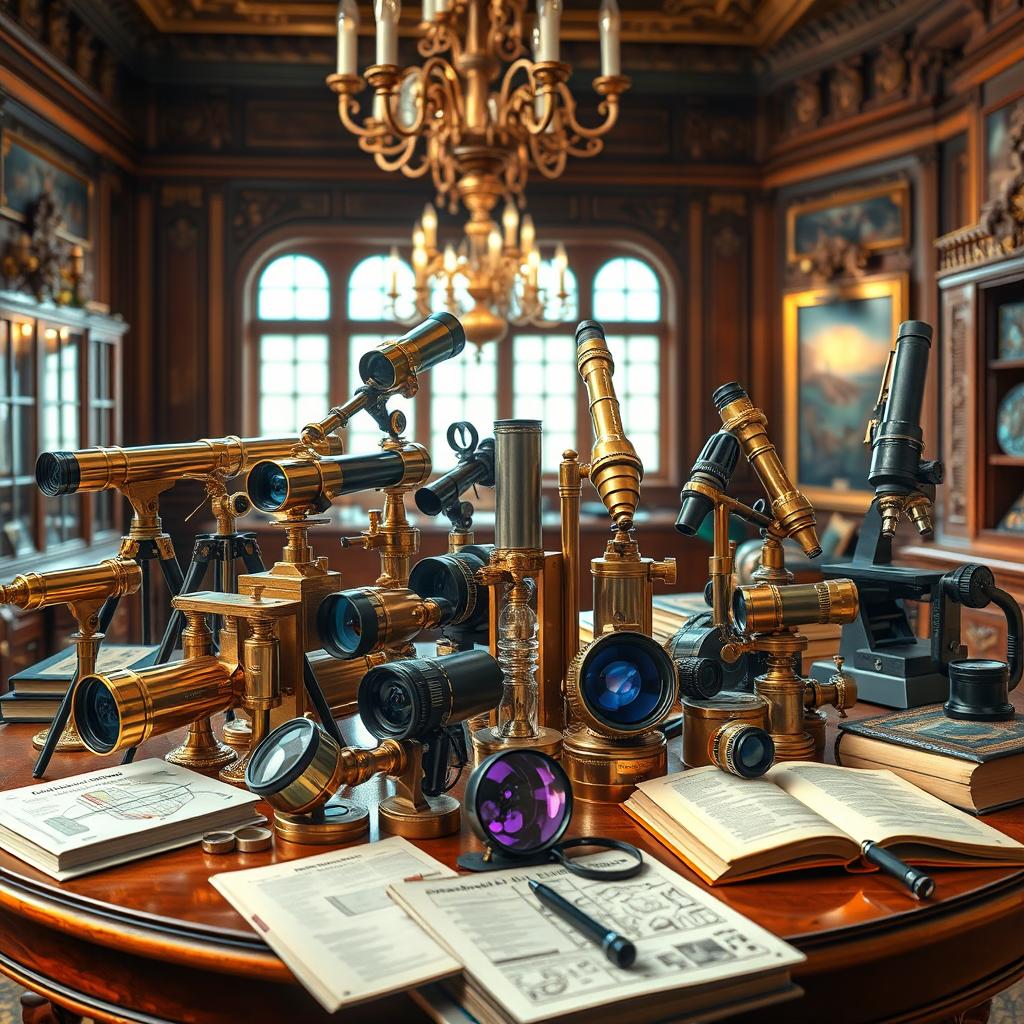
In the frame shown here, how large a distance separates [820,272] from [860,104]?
1071 millimetres

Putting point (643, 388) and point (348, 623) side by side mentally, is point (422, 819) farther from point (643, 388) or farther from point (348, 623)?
point (643, 388)

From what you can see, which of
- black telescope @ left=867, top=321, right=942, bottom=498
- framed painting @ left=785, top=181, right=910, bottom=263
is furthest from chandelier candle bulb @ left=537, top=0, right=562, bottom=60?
framed painting @ left=785, top=181, right=910, bottom=263

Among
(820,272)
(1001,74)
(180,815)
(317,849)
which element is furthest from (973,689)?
(820,272)

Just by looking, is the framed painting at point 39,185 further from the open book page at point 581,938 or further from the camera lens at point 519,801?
the open book page at point 581,938

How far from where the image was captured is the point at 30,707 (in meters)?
2.22

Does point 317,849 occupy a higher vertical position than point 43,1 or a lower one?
lower

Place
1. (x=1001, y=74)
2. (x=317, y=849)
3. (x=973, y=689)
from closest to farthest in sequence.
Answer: (x=317, y=849)
(x=973, y=689)
(x=1001, y=74)

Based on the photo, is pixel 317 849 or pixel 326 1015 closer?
pixel 326 1015

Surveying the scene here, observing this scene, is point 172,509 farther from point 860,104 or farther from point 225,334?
point 860,104

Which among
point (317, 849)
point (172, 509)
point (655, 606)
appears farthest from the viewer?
point (172, 509)

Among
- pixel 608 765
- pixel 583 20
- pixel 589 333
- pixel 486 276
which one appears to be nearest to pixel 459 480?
pixel 589 333

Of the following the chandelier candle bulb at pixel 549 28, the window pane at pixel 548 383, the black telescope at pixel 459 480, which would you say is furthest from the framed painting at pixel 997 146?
the black telescope at pixel 459 480

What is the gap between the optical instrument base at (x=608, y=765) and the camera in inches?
68.2

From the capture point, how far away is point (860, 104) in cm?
732
